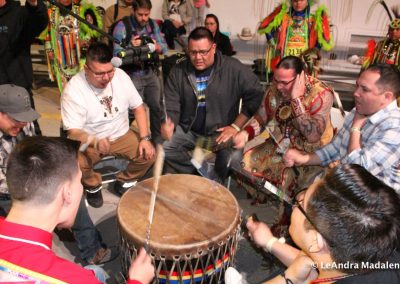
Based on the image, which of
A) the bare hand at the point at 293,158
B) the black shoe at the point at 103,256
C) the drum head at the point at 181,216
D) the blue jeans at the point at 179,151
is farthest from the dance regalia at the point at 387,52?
the black shoe at the point at 103,256

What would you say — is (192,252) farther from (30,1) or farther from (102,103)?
(30,1)

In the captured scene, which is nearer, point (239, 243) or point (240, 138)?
point (239, 243)

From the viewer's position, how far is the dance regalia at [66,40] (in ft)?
16.1

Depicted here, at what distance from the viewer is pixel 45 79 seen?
668cm

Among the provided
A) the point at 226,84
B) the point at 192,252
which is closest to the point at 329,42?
the point at 226,84

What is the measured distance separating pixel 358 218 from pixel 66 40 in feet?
15.4

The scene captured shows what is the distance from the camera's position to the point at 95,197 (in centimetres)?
338

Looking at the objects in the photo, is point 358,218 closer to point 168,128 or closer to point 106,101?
point 168,128

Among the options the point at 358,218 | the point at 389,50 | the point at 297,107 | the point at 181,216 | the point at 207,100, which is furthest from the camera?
the point at 389,50

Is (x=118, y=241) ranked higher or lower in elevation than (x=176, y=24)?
lower

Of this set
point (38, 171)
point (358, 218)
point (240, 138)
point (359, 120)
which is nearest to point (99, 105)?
point (240, 138)

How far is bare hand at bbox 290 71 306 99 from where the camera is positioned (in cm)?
299

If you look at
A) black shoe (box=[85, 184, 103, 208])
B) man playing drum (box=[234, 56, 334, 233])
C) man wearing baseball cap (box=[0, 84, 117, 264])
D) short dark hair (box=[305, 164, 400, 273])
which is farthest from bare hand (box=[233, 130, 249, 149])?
short dark hair (box=[305, 164, 400, 273])

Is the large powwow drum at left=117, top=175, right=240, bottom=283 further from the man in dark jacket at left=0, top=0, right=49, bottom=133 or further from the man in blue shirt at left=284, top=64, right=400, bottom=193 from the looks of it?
the man in dark jacket at left=0, top=0, right=49, bottom=133
